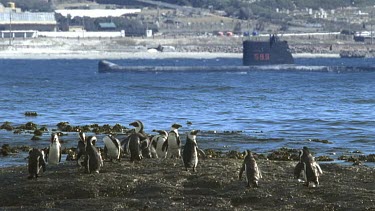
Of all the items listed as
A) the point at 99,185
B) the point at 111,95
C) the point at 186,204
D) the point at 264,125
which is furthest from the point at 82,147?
the point at 111,95

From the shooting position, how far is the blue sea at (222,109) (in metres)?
46.8

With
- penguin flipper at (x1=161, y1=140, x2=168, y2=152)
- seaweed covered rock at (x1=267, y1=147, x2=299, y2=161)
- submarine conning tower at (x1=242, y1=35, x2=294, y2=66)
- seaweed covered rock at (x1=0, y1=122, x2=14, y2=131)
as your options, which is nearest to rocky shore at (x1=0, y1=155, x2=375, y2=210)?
penguin flipper at (x1=161, y1=140, x2=168, y2=152)

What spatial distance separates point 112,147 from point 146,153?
1725mm

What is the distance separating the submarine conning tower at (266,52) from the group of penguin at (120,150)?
10883cm

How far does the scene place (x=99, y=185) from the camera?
2875 cm

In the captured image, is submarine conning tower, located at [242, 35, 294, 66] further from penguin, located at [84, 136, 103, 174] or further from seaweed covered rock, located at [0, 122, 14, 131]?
penguin, located at [84, 136, 103, 174]

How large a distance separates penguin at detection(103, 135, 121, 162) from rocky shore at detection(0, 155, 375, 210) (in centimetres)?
134

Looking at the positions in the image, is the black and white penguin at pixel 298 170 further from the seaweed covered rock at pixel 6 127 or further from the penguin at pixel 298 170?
the seaweed covered rock at pixel 6 127

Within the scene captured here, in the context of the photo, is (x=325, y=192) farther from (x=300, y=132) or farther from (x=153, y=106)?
(x=153, y=106)

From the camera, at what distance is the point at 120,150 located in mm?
33531

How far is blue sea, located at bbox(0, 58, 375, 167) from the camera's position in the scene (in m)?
46.8

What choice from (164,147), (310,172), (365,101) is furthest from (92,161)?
(365,101)

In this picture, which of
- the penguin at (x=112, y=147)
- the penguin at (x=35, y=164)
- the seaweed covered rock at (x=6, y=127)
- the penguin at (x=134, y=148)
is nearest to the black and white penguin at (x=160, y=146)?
the penguin at (x=134, y=148)

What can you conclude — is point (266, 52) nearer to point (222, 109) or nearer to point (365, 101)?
point (365, 101)
